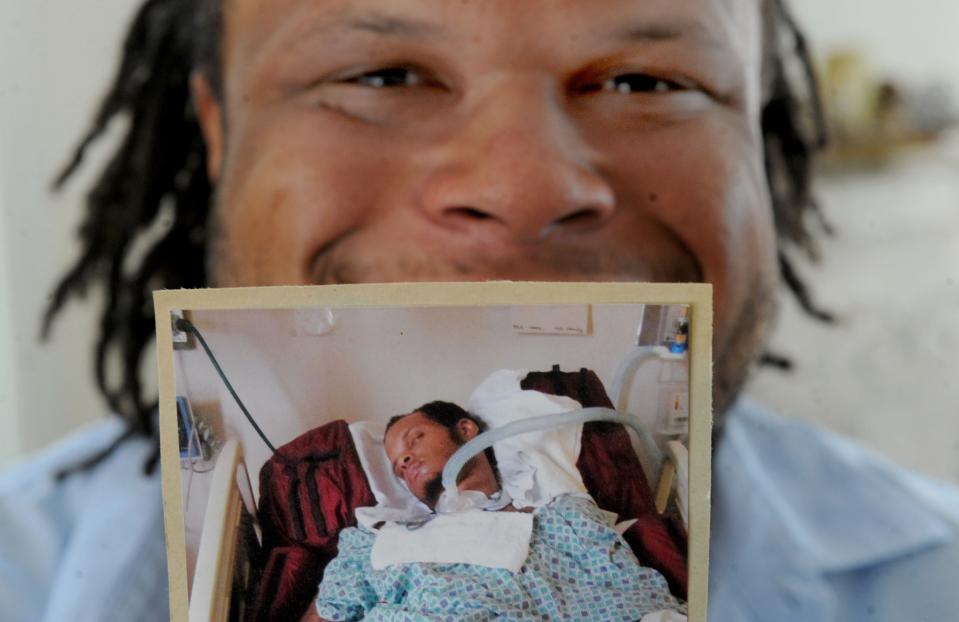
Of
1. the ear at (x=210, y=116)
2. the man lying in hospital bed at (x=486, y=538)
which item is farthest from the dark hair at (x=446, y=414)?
the ear at (x=210, y=116)

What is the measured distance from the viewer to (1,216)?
509 millimetres

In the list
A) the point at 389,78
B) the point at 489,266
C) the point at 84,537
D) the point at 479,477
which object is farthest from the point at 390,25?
the point at 84,537

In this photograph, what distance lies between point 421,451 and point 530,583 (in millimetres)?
69

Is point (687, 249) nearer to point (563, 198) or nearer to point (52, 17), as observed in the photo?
point (563, 198)

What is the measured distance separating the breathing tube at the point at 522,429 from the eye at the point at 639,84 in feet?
0.61

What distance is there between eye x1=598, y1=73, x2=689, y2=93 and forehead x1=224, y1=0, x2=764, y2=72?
0.07 ft

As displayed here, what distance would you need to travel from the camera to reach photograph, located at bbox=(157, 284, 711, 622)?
0.33 meters

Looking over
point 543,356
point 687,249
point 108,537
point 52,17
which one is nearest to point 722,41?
point 687,249

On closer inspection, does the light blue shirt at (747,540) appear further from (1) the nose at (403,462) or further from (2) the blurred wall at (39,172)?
(1) the nose at (403,462)

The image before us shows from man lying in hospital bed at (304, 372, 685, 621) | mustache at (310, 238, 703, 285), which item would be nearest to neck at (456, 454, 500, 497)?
man lying in hospital bed at (304, 372, 685, 621)

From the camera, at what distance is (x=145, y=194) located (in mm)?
579

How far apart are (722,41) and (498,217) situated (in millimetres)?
180

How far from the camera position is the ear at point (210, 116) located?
51 centimetres

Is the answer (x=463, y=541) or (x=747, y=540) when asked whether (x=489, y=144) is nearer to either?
(x=463, y=541)
